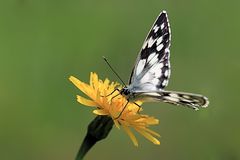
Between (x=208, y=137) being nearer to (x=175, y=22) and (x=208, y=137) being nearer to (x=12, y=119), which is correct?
(x=12, y=119)

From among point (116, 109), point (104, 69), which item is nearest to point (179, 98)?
point (116, 109)

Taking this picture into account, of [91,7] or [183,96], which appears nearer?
[183,96]

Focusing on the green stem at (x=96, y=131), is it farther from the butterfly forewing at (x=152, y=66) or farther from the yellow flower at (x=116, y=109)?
the butterfly forewing at (x=152, y=66)

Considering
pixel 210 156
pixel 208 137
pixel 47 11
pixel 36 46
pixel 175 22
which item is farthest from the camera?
pixel 175 22

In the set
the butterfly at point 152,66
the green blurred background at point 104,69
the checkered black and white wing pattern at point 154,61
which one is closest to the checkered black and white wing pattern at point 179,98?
the butterfly at point 152,66

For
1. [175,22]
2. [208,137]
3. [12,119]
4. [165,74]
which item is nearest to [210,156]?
[165,74]

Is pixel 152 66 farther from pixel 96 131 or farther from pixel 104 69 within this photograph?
pixel 104 69

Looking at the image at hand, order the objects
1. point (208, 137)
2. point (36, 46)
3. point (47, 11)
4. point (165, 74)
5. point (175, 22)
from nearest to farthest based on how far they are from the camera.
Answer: point (165, 74) → point (208, 137) → point (36, 46) → point (47, 11) → point (175, 22)
